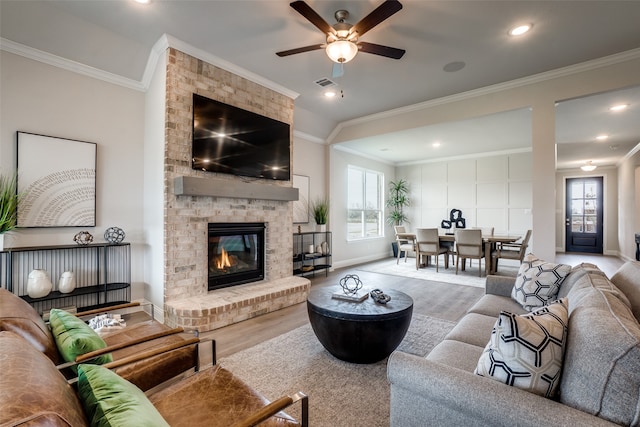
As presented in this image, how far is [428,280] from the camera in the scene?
216 inches

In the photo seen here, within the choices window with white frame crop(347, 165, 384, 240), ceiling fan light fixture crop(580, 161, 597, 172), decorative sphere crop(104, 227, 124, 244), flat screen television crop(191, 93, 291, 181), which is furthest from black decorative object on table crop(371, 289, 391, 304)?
ceiling fan light fixture crop(580, 161, 597, 172)

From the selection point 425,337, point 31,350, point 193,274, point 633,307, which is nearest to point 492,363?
point 633,307

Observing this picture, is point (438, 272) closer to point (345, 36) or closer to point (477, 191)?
point (477, 191)

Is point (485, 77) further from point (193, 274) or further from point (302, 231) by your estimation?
point (193, 274)

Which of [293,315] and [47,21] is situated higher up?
[47,21]

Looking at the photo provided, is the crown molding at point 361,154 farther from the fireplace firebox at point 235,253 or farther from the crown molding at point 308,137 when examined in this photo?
the fireplace firebox at point 235,253

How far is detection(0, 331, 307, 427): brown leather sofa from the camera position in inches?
25.9

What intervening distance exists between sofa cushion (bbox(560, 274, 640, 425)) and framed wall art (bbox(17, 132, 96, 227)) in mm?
4213

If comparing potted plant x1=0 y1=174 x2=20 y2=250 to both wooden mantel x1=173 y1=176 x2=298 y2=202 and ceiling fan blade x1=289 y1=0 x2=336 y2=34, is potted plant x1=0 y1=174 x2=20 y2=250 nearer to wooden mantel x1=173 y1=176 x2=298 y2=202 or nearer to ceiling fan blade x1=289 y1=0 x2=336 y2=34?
wooden mantel x1=173 y1=176 x2=298 y2=202

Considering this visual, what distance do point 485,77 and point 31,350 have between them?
501cm

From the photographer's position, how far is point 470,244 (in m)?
5.91

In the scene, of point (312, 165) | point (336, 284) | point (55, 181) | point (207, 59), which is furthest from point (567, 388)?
point (312, 165)

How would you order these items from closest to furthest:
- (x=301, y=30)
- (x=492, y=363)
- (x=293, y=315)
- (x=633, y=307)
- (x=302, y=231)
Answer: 1. (x=492, y=363)
2. (x=633, y=307)
3. (x=301, y=30)
4. (x=293, y=315)
5. (x=302, y=231)

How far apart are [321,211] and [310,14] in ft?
12.7
